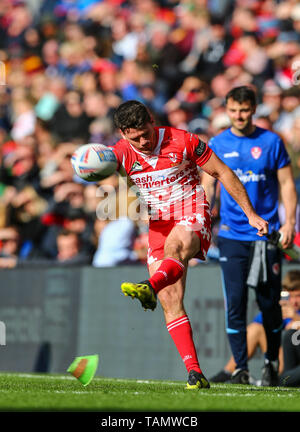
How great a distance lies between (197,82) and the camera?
13.8m

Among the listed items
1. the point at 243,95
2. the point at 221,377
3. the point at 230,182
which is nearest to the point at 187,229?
the point at 230,182

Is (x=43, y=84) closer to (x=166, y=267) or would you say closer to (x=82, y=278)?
(x=82, y=278)

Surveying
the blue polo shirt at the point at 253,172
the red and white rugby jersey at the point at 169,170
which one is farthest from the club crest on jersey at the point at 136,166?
the blue polo shirt at the point at 253,172

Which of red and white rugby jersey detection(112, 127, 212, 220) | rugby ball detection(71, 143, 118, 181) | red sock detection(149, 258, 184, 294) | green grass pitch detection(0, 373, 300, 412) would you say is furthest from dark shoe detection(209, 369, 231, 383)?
rugby ball detection(71, 143, 118, 181)

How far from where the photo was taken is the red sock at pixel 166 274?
6.51 metres

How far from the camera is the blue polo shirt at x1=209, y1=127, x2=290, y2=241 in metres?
8.33

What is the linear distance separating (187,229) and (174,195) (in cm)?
35

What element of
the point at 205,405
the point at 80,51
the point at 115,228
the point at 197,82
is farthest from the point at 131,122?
the point at 80,51

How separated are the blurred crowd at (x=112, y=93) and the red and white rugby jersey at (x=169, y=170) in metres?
1.78

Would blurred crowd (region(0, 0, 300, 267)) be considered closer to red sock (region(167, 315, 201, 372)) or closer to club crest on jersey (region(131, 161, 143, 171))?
club crest on jersey (region(131, 161, 143, 171))

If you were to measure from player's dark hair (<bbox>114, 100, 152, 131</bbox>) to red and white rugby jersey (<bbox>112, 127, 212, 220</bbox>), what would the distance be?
0.33 metres

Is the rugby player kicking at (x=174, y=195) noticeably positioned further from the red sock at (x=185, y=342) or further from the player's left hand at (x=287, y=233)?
the player's left hand at (x=287, y=233)

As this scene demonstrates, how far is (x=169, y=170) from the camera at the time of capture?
7.18 m

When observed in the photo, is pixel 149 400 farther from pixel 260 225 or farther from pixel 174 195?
pixel 174 195
